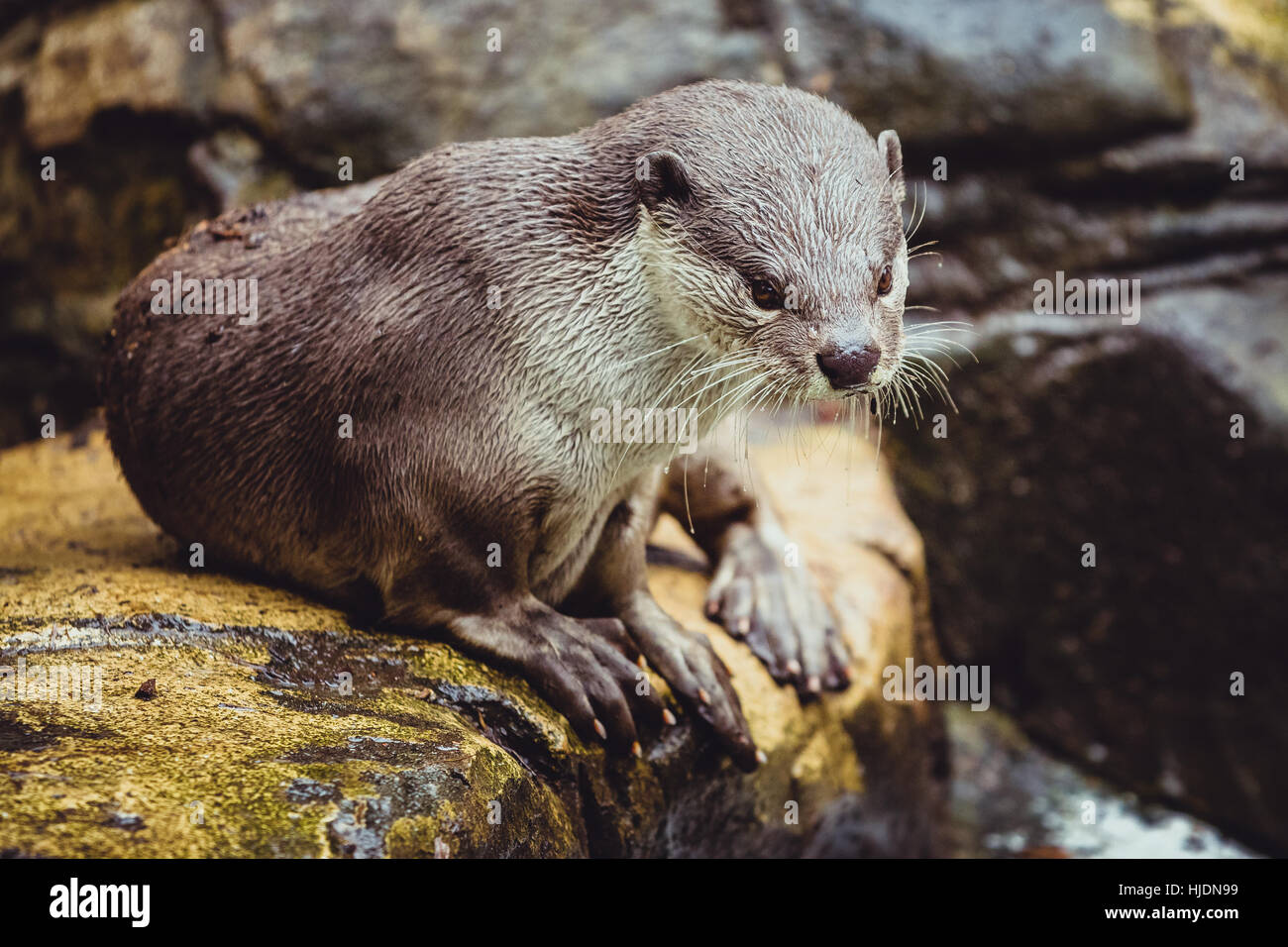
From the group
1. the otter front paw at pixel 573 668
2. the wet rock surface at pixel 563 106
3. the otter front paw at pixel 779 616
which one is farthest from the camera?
the wet rock surface at pixel 563 106

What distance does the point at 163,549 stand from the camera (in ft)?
11.3

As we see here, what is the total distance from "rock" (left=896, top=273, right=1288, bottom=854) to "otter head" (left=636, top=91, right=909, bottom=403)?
3.13 m

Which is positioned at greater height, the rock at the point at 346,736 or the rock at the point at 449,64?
the rock at the point at 449,64

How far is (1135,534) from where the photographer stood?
5.60m

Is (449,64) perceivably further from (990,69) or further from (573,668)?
(573,668)

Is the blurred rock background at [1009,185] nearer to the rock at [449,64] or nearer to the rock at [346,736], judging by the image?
the rock at [449,64]

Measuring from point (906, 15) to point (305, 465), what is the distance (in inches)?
148

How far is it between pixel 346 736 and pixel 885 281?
1423 mm

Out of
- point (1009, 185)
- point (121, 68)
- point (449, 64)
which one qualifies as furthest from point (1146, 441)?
point (121, 68)

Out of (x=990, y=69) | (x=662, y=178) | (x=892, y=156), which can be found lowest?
(x=662, y=178)

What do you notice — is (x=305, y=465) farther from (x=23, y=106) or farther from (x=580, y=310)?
(x=23, y=106)

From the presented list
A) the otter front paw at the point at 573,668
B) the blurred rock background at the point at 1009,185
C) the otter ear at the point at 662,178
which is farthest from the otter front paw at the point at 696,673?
the blurred rock background at the point at 1009,185

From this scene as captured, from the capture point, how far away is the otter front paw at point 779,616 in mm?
3614

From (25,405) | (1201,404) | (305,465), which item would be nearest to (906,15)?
(1201,404)
